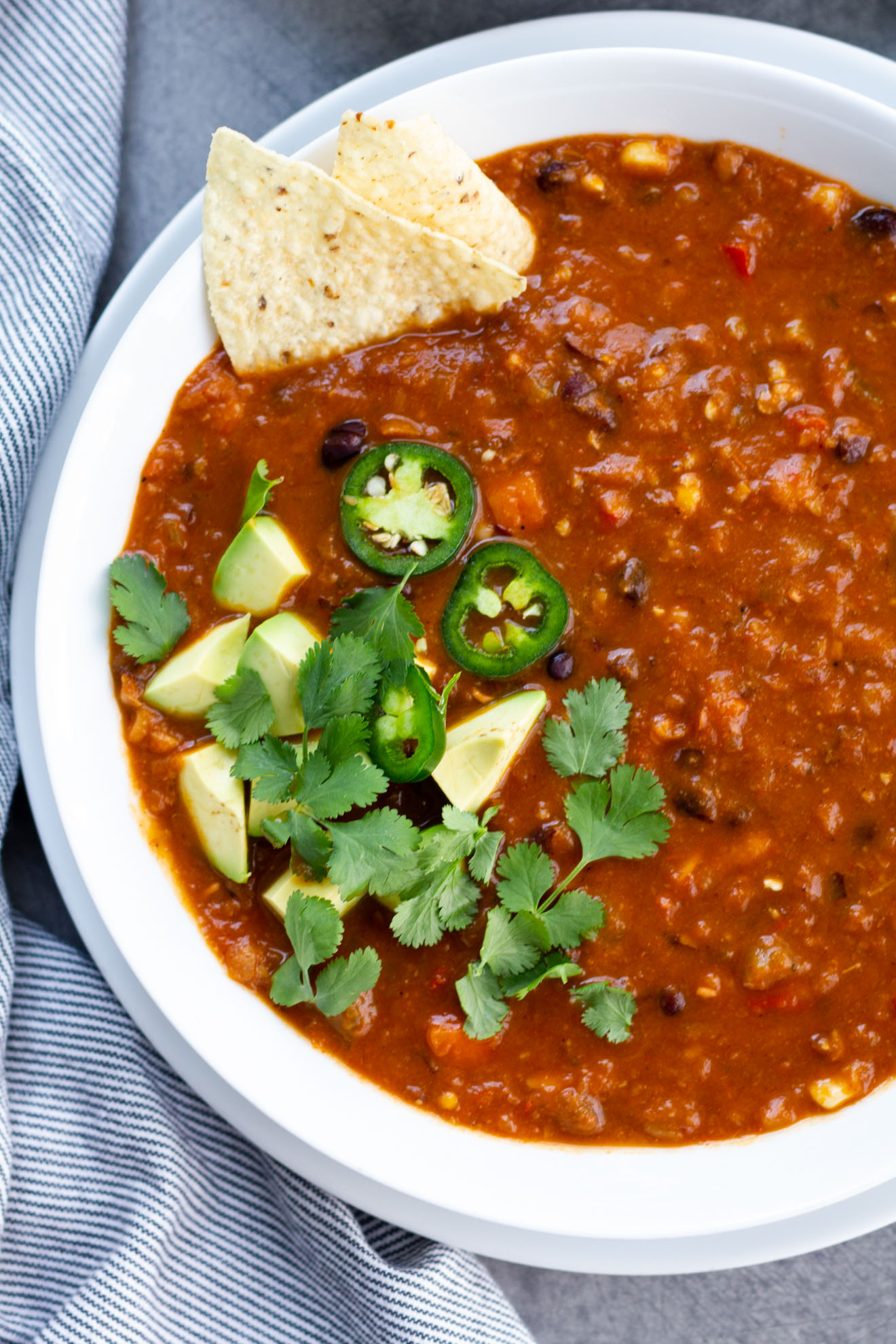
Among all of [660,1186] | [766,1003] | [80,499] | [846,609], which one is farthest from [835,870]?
[80,499]

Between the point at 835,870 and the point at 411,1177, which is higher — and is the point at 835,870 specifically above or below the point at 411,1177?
above

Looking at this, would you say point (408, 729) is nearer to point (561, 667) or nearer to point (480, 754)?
point (480, 754)

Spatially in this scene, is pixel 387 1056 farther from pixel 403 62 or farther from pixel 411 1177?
pixel 403 62

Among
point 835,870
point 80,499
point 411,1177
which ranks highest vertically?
point 80,499

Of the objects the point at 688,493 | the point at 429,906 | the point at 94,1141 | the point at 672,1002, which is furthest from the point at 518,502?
the point at 94,1141

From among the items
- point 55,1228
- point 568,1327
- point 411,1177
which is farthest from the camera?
point 568,1327

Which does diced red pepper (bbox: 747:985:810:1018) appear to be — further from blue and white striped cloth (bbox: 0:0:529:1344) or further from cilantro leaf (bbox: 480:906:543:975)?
blue and white striped cloth (bbox: 0:0:529:1344)

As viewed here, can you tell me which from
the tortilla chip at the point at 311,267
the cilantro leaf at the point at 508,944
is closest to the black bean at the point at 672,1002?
the cilantro leaf at the point at 508,944
